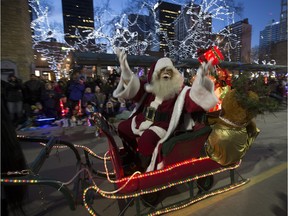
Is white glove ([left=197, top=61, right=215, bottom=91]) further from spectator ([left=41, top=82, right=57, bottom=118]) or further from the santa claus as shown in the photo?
spectator ([left=41, top=82, right=57, bottom=118])

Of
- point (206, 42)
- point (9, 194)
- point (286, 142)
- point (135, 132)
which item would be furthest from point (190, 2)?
point (9, 194)

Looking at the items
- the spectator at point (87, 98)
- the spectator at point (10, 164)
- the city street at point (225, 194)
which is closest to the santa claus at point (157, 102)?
the city street at point (225, 194)

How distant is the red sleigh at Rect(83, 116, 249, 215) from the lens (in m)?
2.20

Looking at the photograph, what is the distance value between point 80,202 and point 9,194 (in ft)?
3.16

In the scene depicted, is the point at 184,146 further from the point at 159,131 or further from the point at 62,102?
the point at 62,102

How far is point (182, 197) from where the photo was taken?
2852 millimetres

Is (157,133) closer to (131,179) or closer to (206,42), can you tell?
(131,179)

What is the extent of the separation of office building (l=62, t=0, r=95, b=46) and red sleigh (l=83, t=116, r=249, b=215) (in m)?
18.4

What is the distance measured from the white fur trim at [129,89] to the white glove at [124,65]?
0.18 feet

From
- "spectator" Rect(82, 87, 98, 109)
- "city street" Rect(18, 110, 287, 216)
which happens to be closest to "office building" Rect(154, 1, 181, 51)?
"spectator" Rect(82, 87, 98, 109)

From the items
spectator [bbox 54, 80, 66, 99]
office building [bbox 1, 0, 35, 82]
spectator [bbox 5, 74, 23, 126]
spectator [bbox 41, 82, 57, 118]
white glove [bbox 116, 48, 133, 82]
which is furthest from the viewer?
office building [bbox 1, 0, 35, 82]

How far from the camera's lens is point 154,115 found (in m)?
2.79

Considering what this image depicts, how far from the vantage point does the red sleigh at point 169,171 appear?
220cm

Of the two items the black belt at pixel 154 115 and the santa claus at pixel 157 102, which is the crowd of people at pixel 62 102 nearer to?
the santa claus at pixel 157 102
